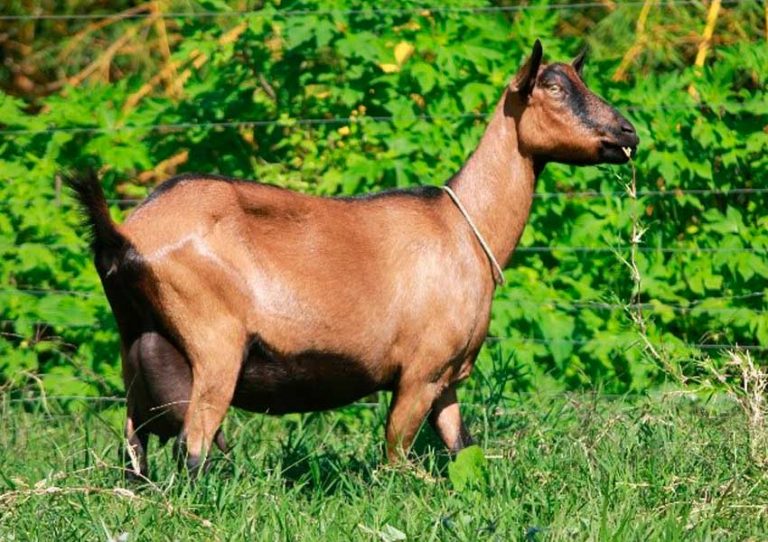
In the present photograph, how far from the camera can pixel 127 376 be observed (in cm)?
505

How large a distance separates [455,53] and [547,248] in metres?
1.06

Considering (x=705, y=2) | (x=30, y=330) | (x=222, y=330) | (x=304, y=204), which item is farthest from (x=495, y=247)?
(x=705, y=2)

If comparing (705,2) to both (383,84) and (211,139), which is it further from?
(211,139)

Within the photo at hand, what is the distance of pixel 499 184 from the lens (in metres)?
5.70

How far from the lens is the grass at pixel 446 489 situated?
409cm

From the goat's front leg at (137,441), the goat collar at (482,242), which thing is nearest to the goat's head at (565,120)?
the goat collar at (482,242)

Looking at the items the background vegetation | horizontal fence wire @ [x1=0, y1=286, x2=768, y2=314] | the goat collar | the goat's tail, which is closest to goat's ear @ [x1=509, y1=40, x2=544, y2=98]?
the goat collar

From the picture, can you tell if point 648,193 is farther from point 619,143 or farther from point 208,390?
point 208,390

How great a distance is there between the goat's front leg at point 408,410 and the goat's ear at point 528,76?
1248mm

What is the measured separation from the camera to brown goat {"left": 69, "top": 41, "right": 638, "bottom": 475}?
187 inches

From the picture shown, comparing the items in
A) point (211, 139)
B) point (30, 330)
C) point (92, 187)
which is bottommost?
point (30, 330)

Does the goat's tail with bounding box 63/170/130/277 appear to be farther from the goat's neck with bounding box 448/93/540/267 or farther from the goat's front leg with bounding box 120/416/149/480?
the goat's neck with bounding box 448/93/540/267

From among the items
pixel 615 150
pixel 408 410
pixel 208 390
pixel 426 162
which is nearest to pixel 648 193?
pixel 426 162

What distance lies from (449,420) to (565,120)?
129 cm
